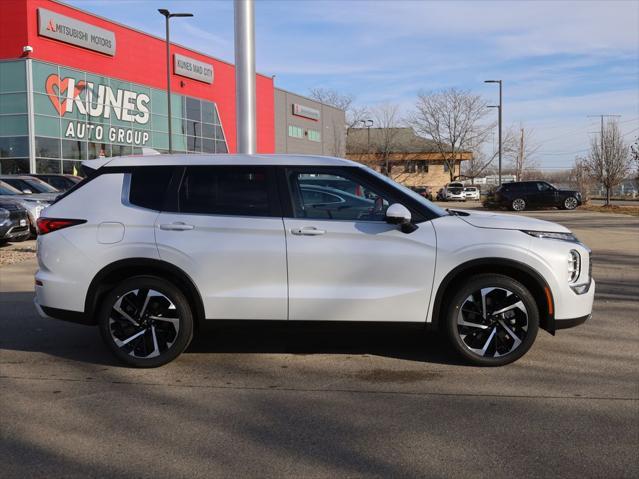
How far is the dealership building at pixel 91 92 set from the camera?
28562mm

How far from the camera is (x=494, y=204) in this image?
33.1 metres

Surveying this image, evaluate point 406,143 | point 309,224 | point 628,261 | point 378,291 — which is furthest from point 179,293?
point 406,143

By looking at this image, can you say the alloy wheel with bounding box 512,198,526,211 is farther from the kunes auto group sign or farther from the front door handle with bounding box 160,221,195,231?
the front door handle with bounding box 160,221,195,231

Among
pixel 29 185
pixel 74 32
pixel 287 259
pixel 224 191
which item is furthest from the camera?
pixel 74 32

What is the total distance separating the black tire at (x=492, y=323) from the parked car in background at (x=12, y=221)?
1166 centimetres

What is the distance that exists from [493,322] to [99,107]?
31377mm

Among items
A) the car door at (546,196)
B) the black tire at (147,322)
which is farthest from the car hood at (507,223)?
the car door at (546,196)

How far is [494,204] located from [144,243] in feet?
98.9

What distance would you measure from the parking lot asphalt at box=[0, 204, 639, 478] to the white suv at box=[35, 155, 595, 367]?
1.05 feet

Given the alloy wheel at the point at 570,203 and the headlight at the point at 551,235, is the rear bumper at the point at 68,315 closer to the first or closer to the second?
the headlight at the point at 551,235

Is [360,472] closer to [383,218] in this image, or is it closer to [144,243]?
[383,218]

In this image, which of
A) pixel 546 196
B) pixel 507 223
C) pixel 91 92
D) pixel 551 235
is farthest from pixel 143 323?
pixel 91 92

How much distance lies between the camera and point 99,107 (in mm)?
32531

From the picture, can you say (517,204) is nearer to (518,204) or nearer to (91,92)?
(518,204)
